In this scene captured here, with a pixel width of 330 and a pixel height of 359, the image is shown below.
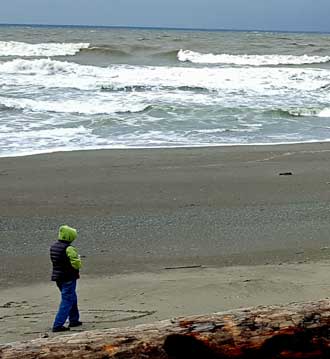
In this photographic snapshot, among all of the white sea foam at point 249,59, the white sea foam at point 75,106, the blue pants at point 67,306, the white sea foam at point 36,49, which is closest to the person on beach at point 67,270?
the blue pants at point 67,306

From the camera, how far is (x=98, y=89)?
2572cm

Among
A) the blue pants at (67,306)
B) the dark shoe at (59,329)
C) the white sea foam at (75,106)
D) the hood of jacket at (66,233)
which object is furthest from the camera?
the white sea foam at (75,106)

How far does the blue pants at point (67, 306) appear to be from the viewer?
18.9 feet

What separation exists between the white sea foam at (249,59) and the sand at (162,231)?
104 ft

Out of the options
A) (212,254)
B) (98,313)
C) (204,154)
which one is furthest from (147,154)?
(98,313)

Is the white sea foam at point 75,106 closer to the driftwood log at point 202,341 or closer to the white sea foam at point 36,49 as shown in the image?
the driftwood log at point 202,341

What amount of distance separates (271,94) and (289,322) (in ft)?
73.9

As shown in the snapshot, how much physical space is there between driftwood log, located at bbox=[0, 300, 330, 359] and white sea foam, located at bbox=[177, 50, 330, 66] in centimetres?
4030

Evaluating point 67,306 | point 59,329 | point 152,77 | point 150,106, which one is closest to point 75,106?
point 150,106

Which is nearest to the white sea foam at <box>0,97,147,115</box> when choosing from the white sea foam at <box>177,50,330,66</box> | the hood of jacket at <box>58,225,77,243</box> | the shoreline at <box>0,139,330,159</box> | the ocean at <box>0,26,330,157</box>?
the ocean at <box>0,26,330,157</box>

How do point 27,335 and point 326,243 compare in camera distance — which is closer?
point 27,335

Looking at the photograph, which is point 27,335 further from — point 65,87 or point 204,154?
point 65,87

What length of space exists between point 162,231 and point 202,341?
5.09 meters

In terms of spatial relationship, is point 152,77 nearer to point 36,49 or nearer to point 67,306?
point 36,49
